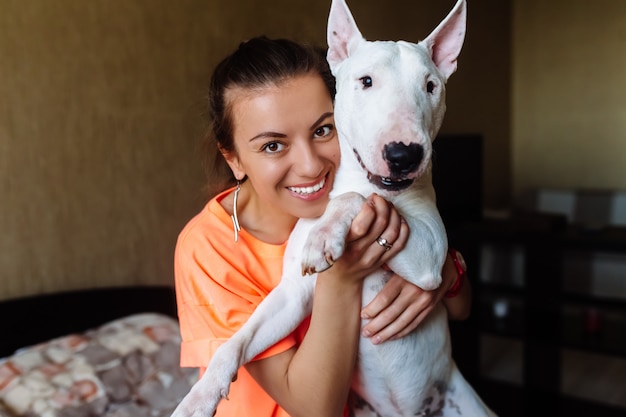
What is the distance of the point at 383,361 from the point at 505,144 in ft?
14.8

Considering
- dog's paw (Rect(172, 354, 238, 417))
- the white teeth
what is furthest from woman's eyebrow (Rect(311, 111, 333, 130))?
dog's paw (Rect(172, 354, 238, 417))

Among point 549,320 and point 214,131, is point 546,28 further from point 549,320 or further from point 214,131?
point 214,131

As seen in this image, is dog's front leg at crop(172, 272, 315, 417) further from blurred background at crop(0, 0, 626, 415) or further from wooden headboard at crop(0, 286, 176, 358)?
wooden headboard at crop(0, 286, 176, 358)

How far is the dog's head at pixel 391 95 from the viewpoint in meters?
0.93

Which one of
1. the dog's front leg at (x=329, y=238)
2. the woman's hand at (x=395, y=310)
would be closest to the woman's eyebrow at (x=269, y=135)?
the dog's front leg at (x=329, y=238)

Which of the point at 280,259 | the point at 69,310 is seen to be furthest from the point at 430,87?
the point at 69,310

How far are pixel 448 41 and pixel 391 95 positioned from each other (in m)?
0.21

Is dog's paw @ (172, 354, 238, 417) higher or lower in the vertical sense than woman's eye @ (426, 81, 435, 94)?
lower

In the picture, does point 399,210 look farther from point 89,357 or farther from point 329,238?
point 89,357

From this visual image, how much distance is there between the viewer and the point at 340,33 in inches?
43.9

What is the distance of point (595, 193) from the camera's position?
180 inches

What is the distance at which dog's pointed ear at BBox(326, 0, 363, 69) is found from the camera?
3.59 ft

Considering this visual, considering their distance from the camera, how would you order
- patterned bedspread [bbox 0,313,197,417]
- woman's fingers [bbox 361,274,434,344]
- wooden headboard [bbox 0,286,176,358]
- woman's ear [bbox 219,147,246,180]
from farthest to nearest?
1. wooden headboard [bbox 0,286,176,358]
2. patterned bedspread [bbox 0,313,197,417]
3. woman's ear [bbox 219,147,246,180]
4. woman's fingers [bbox 361,274,434,344]

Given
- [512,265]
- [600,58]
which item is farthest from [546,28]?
[512,265]
